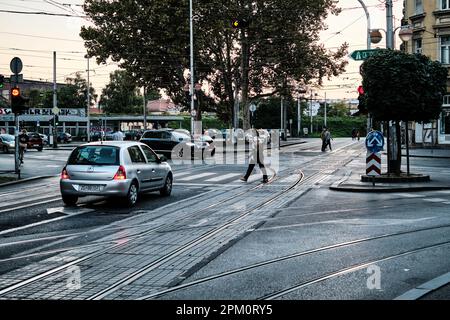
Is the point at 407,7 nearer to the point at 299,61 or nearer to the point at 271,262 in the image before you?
the point at 299,61

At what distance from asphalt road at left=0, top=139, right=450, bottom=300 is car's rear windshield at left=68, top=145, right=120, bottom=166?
3.37ft

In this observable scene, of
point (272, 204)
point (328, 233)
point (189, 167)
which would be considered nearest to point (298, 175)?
point (189, 167)

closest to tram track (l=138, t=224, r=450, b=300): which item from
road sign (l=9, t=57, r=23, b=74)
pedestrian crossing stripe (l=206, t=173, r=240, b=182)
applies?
pedestrian crossing stripe (l=206, t=173, r=240, b=182)

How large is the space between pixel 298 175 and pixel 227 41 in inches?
1083

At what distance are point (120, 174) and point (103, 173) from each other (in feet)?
1.21

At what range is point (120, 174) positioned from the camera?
13078 mm

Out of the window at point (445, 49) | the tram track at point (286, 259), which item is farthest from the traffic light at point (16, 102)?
the window at point (445, 49)

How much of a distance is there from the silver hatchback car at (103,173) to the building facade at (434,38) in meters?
30.6

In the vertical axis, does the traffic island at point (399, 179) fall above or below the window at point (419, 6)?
below

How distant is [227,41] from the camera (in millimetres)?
46812

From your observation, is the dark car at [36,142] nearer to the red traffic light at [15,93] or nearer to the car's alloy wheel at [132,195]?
the red traffic light at [15,93]

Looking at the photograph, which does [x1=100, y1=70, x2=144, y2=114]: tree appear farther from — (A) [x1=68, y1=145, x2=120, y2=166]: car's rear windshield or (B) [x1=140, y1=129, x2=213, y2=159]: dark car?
(A) [x1=68, y1=145, x2=120, y2=166]: car's rear windshield

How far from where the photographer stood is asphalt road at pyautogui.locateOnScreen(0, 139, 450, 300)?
6.25 m

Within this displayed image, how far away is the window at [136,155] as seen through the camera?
45.3ft
